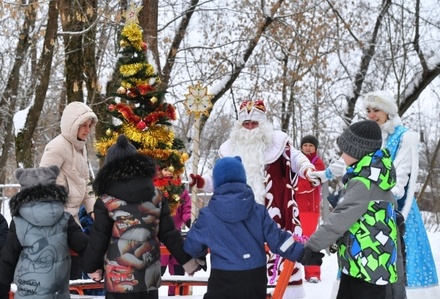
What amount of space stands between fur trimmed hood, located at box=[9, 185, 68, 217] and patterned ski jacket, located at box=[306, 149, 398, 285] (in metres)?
1.70

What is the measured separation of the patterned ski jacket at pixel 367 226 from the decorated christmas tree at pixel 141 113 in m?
2.44

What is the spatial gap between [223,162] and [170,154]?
86.5 inches

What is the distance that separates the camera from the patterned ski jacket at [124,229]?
389 cm

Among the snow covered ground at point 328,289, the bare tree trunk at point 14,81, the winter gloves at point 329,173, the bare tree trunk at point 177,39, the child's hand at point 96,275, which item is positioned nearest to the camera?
the child's hand at point 96,275

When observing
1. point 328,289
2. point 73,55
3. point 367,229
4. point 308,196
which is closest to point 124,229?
point 367,229

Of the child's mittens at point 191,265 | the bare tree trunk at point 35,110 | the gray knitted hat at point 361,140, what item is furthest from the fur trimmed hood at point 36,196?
the bare tree trunk at point 35,110

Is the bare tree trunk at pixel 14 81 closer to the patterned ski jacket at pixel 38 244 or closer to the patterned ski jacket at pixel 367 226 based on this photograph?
the patterned ski jacket at pixel 38 244

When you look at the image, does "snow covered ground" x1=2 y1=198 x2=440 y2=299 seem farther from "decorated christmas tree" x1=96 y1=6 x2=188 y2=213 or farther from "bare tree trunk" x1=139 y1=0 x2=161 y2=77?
"bare tree trunk" x1=139 y1=0 x2=161 y2=77

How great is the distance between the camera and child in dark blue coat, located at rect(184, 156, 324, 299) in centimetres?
379

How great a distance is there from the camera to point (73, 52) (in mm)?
11164

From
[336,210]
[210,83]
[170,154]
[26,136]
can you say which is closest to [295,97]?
[210,83]

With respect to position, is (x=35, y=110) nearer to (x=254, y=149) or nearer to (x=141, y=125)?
(x=141, y=125)

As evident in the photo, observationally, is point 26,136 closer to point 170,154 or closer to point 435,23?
point 170,154

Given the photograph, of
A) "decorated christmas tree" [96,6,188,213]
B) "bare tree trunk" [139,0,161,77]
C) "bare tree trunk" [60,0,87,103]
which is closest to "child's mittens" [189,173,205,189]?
"decorated christmas tree" [96,6,188,213]
